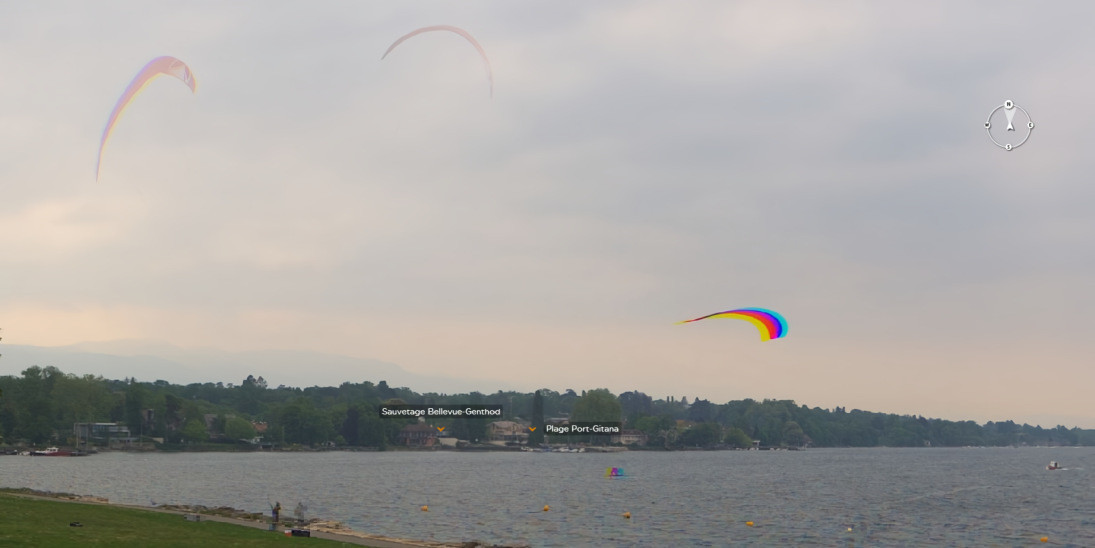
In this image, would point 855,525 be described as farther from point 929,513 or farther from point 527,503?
point 527,503

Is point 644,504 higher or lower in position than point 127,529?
lower

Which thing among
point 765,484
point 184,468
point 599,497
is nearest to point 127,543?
point 599,497

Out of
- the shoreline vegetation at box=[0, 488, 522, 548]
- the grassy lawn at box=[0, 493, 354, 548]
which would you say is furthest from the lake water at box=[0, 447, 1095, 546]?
the grassy lawn at box=[0, 493, 354, 548]

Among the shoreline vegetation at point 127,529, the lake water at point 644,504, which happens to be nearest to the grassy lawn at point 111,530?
the shoreline vegetation at point 127,529

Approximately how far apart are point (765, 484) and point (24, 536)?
125 metres

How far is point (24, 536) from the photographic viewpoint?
38.9 m

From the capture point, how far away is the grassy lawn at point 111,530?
131ft

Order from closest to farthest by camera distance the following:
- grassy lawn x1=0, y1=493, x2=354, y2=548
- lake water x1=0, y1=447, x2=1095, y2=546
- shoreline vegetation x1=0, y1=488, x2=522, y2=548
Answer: grassy lawn x1=0, y1=493, x2=354, y2=548
shoreline vegetation x1=0, y1=488, x2=522, y2=548
lake water x1=0, y1=447, x2=1095, y2=546

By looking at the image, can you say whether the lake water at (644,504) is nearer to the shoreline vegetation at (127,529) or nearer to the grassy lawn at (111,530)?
the shoreline vegetation at (127,529)

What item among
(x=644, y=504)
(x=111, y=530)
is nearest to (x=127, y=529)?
(x=111, y=530)

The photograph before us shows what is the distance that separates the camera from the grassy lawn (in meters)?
40.0

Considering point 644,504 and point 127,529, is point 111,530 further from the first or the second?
point 644,504

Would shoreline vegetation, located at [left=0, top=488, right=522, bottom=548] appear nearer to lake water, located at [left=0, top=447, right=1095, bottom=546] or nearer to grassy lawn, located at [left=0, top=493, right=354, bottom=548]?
grassy lawn, located at [left=0, top=493, right=354, bottom=548]

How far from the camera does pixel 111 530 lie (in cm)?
4562
